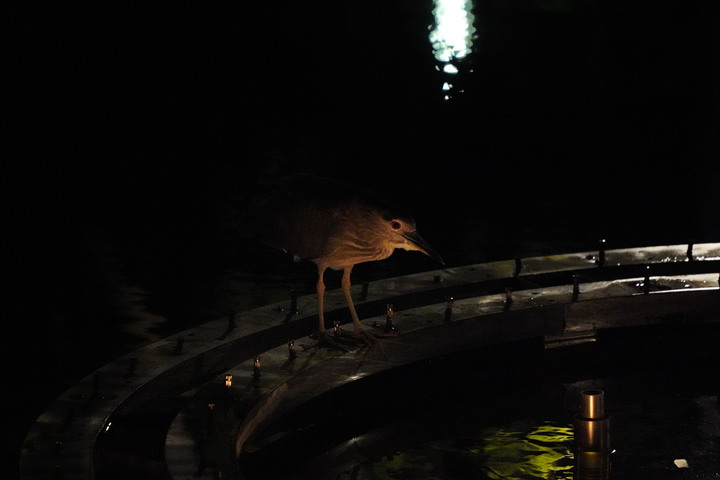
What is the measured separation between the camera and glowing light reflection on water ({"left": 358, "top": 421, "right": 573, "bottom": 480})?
22.8ft

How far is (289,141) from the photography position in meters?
14.1

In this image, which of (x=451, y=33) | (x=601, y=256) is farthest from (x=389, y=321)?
(x=451, y=33)

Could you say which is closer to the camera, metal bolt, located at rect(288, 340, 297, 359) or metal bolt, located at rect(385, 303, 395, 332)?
metal bolt, located at rect(288, 340, 297, 359)

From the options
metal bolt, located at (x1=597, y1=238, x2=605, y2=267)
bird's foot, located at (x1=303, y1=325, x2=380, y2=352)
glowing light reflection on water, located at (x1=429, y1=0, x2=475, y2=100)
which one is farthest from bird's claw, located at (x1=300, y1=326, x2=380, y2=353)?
glowing light reflection on water, located at (x1=429, y1=0, x2=475, y2=100)

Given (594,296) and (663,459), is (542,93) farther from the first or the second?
(663,459)

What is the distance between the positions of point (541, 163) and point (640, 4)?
286 inches

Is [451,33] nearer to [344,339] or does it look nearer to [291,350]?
[344,339]

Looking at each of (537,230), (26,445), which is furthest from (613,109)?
(26,445)

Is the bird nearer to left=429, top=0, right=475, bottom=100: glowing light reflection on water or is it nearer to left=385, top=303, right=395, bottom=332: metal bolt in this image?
left=385, top=303, right=395, bottom=332: metal bolt

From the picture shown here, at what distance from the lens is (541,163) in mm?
13383

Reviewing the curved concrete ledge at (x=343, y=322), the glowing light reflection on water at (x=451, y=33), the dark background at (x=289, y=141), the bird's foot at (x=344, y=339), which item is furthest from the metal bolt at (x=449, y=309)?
the glowing light reflection on water at (x=451, y=33)

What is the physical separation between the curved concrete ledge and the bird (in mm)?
532

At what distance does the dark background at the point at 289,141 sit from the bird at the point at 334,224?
1.48 metres

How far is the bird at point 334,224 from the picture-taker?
752 centimetres
